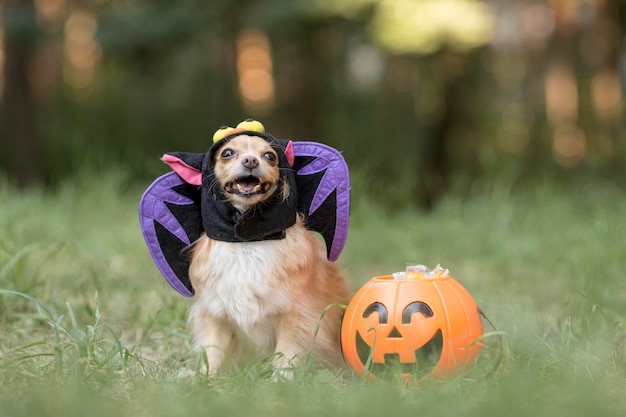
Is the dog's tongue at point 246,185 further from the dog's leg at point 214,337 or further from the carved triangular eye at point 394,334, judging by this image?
the carved triangular eye at point 394,334

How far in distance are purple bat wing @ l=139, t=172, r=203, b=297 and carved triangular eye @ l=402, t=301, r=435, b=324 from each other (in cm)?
82

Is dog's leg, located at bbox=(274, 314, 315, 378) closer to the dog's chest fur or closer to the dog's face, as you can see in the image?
the dog's chest fur

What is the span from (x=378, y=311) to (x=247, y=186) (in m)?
0.63

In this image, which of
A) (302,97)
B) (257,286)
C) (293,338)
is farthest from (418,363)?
(302,97)

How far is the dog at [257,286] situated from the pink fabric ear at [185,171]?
0.36ft

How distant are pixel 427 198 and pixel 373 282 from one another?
19.4 ft

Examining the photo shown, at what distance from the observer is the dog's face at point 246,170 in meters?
2.72

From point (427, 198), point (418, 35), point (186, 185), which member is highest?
point (418, 35)

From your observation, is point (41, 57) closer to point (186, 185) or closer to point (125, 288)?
point (125, 288)

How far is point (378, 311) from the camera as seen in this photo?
9.23ft

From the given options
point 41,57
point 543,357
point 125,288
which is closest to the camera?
point 543,357

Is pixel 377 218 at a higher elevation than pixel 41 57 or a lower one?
lower

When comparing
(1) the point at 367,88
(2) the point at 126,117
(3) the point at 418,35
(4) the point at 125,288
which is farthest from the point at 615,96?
(4) the point at 125,288

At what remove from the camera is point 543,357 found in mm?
2736
